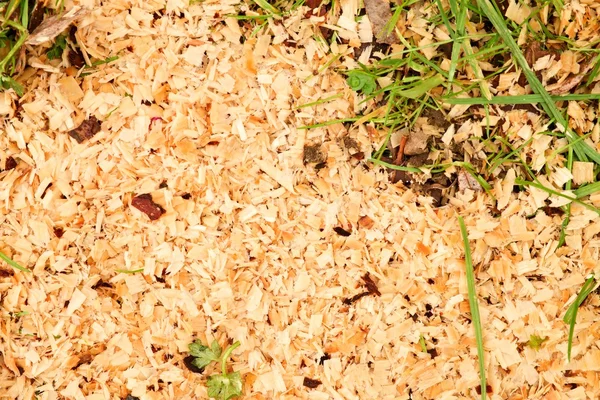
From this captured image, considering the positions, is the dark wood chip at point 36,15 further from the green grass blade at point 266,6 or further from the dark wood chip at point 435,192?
the dark wood chip at point 435,192

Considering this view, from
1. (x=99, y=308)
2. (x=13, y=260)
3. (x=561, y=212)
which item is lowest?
(x=99, y=308)

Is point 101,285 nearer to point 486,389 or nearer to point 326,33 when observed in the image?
point 326,33

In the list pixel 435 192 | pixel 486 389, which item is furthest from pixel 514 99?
pixel 486 389

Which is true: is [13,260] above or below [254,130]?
below

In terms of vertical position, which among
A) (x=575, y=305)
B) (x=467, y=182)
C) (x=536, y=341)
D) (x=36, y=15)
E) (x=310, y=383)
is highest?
(x=36, y=15)

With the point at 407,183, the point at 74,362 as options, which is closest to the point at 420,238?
the point at 407,183

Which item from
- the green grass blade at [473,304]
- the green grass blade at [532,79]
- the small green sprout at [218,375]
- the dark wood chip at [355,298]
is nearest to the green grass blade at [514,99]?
the green grass blade at [532,79]

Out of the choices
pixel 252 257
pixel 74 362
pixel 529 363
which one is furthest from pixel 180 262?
pixel 529 363

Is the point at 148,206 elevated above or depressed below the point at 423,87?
below

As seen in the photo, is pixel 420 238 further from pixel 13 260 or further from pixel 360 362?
pixel 13 260
